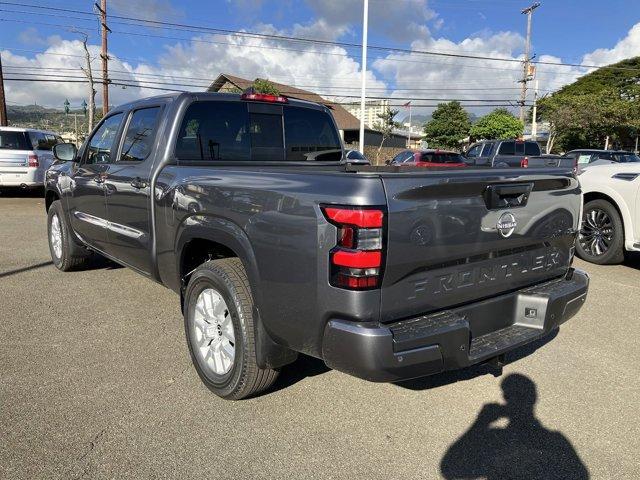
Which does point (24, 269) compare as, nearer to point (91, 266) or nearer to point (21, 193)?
point (91, 266)

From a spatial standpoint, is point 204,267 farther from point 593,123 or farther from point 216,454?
point 593,123

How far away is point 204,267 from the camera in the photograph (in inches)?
120

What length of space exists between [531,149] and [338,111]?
125 ft

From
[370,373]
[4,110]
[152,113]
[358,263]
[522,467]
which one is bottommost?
[522,467]

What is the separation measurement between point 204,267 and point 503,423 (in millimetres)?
1980

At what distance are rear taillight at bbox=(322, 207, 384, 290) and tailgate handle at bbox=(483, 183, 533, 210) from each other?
27.6 inches

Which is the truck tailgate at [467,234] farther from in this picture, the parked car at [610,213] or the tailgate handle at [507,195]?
the parked car at [610,213]

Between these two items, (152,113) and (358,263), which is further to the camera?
(152,113)

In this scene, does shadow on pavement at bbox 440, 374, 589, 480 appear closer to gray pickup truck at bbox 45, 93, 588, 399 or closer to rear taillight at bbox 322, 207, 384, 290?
gray pickup truck at bbox 45, 93, 588, 399

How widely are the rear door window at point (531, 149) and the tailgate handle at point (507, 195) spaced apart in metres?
17.0

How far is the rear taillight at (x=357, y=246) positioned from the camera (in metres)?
2.13

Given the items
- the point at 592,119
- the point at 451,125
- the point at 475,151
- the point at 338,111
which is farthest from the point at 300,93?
the point at 475,151

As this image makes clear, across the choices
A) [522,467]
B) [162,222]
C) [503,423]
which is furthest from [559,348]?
[162,222]

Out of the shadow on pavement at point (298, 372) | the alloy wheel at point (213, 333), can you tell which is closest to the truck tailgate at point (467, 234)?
the alloy wheel at point (213, 333)
